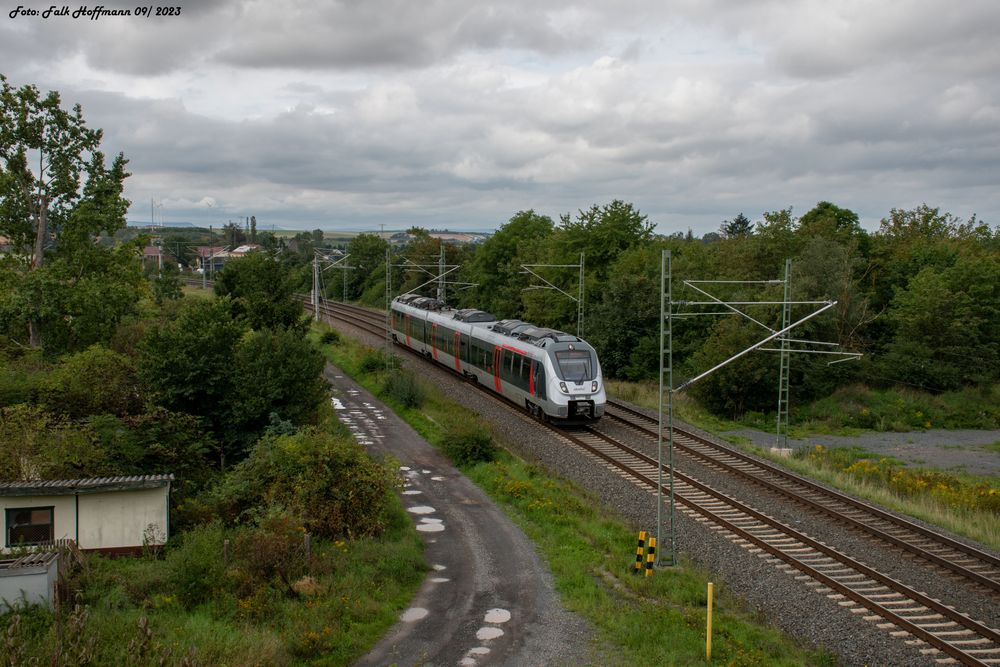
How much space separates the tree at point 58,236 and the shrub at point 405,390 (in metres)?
10.1

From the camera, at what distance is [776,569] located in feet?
50.0

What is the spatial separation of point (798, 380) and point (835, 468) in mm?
13194

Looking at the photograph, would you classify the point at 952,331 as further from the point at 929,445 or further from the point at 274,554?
the point at 274,554

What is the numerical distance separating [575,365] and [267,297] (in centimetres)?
1273

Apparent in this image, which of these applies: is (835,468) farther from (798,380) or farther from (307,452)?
(307,452)

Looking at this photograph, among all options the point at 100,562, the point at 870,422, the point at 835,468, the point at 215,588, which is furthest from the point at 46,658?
the point at 870,422

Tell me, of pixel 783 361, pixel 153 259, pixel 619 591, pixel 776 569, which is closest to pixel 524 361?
pixel 783 361

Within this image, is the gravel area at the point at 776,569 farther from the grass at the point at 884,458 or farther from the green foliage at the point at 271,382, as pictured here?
the green foliage at the point at 271,382

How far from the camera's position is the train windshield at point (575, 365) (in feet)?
87.2

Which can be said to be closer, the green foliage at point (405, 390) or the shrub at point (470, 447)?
the shrub at point (470, 447)

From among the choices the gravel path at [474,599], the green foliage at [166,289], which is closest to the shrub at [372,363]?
the gravel path at [474,599]

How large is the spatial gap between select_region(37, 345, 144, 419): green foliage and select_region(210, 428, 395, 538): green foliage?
21.0 ft

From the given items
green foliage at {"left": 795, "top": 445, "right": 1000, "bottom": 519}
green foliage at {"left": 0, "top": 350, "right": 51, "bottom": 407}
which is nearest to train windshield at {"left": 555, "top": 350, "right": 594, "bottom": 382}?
green foliage at {"left": 795, "top": 445, "right": 1000, "bottom": 519}

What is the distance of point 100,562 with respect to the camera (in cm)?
1419
